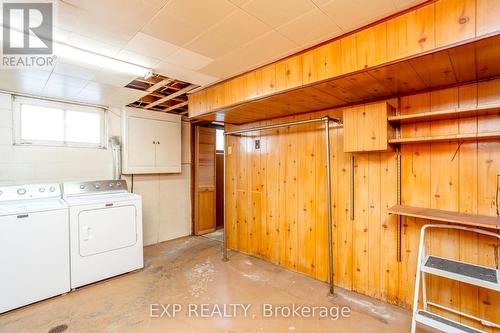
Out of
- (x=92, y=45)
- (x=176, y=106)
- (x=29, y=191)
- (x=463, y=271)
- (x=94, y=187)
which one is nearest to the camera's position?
(x=463, y=271)

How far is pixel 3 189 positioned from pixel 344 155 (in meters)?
3.85

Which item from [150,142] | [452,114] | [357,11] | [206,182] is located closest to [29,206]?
[150,142]

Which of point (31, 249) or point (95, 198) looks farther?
point (95, 198)

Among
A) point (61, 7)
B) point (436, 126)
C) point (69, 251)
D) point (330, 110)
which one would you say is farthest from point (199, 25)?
point (69, 251)

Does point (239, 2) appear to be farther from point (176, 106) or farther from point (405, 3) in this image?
point (176, 106)

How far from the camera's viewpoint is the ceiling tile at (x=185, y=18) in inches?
59.9

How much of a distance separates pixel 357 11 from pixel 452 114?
1.14 metres

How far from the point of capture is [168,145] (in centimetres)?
432

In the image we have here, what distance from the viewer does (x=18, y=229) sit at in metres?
2.38

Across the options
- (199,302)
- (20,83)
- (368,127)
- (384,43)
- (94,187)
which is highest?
(20,83)

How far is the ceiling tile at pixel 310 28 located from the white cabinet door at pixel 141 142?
2.99 metres

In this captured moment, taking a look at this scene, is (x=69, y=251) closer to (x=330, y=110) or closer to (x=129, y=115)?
(x=129, y=115)

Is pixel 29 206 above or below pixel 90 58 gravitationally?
below

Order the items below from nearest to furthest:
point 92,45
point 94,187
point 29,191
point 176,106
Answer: point 92,45 → point 29,191 → point 94,187 → point 176,106
